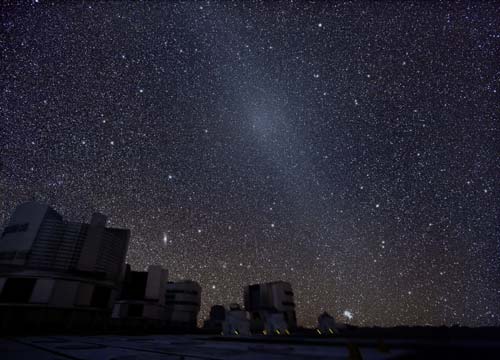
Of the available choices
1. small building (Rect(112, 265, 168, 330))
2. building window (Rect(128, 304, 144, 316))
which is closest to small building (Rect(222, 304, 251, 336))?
small building (Rect(112, 265, 168, 330))

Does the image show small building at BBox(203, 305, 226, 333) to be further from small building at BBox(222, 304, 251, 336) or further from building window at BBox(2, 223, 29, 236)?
building window at BBox(2, 223, 29, 236)

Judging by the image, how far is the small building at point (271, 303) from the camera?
195 feet

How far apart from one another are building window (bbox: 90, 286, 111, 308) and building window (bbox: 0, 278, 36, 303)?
8220mm

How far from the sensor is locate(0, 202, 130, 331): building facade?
3119 centimetres

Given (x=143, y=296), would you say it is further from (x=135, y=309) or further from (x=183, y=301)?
(x=183, y=301)

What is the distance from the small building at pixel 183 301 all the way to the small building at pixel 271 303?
1723 cm

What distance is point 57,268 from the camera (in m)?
44.3

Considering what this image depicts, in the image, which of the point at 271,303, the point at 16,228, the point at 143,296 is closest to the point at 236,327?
the point at 271,303

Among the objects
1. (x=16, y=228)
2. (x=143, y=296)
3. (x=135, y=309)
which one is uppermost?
(x=16, y=228)

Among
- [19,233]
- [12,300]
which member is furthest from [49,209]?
[12,300]

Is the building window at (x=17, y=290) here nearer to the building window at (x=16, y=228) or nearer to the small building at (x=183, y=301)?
the building window at (x=16, y=228)

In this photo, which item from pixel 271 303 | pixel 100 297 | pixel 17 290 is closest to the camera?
pixel 17 290

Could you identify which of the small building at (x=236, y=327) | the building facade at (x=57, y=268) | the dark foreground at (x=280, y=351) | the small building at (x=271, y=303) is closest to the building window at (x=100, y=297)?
the building facade at (x=57, y=268)

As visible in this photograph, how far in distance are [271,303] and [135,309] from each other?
106ft
